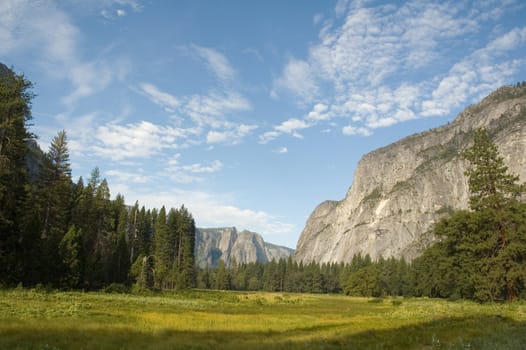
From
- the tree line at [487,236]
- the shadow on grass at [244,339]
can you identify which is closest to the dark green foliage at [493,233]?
the tree line at [487,236]

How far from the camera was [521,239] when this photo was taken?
140ft

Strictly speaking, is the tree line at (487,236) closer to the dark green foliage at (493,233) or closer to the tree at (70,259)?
the dark green foliage at (493,233)

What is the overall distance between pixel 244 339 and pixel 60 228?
51948mm

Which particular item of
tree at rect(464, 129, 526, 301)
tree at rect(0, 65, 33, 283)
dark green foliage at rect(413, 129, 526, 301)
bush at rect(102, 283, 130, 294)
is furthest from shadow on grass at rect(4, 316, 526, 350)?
bush at rect(102, 283, 130, 294)

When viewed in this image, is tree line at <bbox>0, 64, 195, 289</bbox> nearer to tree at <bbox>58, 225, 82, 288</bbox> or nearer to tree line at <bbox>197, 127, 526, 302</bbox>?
tree at <bbox>58, 225, 82, 288</bbox>

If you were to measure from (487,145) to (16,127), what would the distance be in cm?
5245

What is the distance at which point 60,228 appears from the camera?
2438 inches

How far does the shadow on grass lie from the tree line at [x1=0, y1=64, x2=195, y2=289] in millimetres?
26727

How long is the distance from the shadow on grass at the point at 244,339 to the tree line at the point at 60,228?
2673 cm

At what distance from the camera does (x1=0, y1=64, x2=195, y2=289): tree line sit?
4184 cm

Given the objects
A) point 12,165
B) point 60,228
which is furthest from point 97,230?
point 12,165

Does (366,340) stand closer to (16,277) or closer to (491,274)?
(491,274)

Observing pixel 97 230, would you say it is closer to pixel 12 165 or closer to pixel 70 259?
pixel 70 259

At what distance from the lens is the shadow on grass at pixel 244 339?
1533 centimetres
